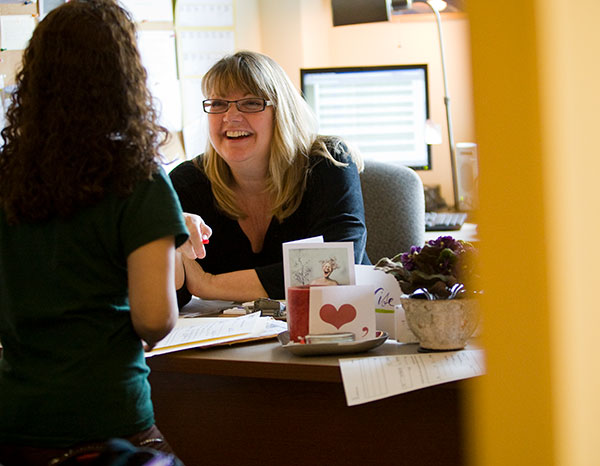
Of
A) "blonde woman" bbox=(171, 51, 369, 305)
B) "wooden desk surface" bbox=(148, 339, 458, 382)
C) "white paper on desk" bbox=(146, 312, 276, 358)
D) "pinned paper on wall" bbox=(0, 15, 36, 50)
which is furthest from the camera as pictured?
"pinned paper on wall" bbox=(0, 15, 36, 50)

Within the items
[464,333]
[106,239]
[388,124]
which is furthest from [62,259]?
[388,124]

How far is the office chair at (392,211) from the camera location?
207 cm

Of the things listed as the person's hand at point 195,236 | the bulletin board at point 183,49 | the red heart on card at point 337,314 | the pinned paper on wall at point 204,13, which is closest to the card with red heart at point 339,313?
the red heart on card at point 337,314

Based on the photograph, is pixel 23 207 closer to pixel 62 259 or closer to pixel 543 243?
pixel 62 259

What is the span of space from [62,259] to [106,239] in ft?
0.21

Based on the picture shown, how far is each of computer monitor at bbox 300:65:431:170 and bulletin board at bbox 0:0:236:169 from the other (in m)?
0.39

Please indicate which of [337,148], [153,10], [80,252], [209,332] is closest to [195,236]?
[209,332]

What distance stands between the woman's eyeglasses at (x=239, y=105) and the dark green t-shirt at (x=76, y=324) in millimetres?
926

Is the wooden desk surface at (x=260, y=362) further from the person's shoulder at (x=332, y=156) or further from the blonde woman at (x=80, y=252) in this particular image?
the person's shoulder at (x=332, y=156)

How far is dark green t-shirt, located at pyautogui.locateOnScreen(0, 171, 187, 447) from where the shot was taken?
3.25ft

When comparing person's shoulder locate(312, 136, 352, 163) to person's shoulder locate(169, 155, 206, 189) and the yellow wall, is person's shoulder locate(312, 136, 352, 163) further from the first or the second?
the yellow wall

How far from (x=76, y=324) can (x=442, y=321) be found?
0.55 metres

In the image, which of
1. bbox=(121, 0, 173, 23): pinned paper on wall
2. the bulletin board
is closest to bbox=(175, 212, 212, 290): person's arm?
the bulletin board

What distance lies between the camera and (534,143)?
1.38ft
